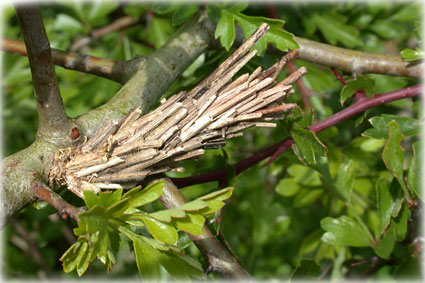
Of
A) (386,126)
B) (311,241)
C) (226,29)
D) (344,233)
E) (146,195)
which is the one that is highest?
(226,29)

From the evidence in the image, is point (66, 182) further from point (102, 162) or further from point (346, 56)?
point (346, 56)

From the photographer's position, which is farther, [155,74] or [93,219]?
[155,74]

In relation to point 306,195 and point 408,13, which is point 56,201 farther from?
point 408,13

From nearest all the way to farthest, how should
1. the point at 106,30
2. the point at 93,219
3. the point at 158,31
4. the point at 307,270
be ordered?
the point at 93,219 → the point at 307,270 → the point at 158,31 → the point at 106,30

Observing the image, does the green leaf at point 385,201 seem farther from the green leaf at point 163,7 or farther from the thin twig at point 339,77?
the green leaf at point 163,7

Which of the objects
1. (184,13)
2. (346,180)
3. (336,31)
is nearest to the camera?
(184,13)

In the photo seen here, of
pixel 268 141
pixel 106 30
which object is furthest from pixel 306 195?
pixel 106 30

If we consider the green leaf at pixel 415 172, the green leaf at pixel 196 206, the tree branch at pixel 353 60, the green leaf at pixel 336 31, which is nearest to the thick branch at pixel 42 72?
the green leaf at pixel 196 206
